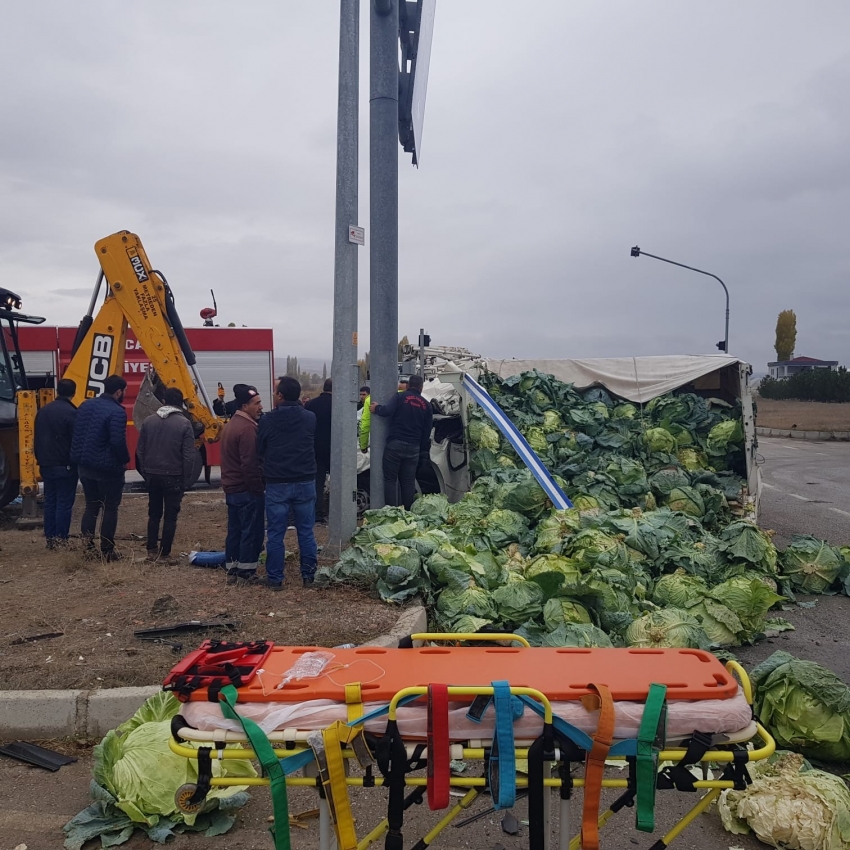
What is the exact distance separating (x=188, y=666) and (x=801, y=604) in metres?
6.51

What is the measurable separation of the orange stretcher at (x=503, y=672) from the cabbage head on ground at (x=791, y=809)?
0.91 m

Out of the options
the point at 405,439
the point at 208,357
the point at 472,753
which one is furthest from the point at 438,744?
the point at 208,357

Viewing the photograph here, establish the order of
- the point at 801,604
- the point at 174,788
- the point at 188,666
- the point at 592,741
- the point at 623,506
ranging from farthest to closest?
the point at 623,506
the point at 801,604
the point at 174,788
the point at 188,666
the point at 592,741

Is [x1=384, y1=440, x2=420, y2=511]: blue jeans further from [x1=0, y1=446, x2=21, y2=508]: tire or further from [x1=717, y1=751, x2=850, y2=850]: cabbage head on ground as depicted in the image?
[x1=717, y1=751, x2=850, y2=850]: cabbage head on ground

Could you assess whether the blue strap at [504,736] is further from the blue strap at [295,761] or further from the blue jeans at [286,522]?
the blue jeans at [286,522]

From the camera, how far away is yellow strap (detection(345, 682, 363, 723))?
251 centimetres

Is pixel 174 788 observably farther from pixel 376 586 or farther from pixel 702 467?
pixel 702 467

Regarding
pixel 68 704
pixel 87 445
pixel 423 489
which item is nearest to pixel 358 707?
pixel 68 704

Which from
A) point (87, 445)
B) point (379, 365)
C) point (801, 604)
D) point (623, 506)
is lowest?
point (801, 604)

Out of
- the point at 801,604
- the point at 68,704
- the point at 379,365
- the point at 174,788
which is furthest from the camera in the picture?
the point at 379,365

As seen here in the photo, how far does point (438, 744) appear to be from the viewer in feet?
7.89

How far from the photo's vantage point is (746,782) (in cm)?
255

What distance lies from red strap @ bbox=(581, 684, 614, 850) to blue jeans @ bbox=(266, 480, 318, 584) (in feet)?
14.5

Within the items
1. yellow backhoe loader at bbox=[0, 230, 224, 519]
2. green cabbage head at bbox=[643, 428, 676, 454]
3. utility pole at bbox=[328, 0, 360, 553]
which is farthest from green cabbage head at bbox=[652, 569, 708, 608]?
yellow backhoe loader at bbox=[0, 230, 224, 519]
